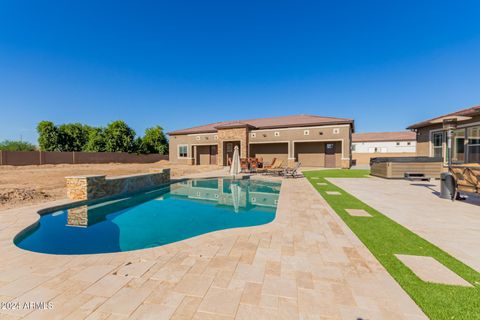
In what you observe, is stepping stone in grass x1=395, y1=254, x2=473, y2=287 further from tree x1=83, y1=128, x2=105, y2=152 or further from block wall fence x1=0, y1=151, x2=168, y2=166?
tree x1=83, y1=128, x2=105, y2=152

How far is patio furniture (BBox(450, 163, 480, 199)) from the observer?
6.10 m

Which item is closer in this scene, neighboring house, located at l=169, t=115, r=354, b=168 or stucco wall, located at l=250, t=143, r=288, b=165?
neighboring house, located at l=169, t=115, r=354, b=168

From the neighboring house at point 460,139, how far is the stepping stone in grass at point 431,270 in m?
9.78

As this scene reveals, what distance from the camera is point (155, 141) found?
143ft

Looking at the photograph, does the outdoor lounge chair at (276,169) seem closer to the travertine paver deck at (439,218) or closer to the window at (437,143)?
the travertine paver deck at (439,218)

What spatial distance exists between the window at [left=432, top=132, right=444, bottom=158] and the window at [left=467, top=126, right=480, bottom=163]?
3191mm

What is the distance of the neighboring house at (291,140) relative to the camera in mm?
22234

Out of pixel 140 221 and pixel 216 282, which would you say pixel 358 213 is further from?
pixel 140 221

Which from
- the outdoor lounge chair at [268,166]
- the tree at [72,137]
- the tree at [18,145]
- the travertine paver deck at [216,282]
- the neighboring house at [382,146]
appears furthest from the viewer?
the tree at [18,145]

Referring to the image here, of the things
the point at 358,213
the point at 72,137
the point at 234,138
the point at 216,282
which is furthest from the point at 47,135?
the point at 358,213

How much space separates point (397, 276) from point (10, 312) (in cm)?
443

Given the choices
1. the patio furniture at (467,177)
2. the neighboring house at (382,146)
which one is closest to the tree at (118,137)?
the patio furniture at (467,177)

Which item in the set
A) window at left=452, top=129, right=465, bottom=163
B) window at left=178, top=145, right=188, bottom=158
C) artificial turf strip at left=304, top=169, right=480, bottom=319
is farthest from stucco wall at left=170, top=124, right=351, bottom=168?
artificial turf strip at left=304, top=169, right=480, bottom=319

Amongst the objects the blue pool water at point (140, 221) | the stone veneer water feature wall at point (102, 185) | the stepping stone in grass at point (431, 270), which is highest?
the stone veneer water feature wall at point (102, 185)
